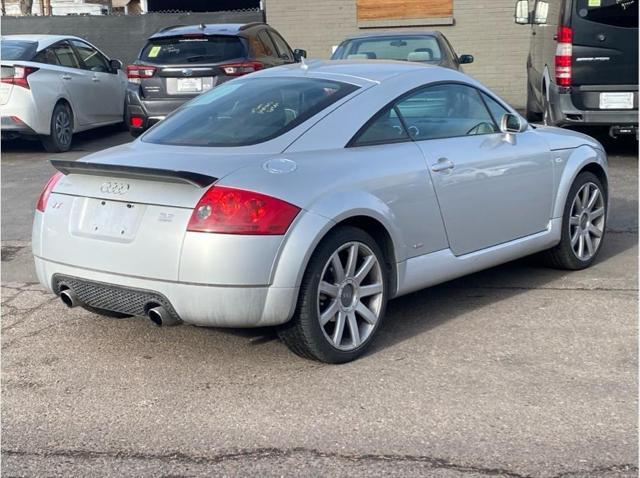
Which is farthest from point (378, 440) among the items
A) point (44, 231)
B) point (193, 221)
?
point (44, 231)

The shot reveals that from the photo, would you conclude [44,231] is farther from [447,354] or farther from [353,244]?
[447,354]

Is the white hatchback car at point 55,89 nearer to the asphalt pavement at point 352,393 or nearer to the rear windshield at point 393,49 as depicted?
the rear windshield at point 393,49

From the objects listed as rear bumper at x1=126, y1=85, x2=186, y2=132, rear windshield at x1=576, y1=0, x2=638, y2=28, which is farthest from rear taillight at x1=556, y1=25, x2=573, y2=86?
rear bumper at x1=126, y1=85, x2=186, y2=132

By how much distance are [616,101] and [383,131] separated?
6.01 metres

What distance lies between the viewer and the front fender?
6387 mm

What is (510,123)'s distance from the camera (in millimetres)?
6109

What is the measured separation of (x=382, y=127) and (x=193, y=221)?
1373 millimetres

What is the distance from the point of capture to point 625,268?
679cm

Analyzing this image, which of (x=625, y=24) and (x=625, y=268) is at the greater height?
(x=625, y=24)

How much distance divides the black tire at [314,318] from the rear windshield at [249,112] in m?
0.69

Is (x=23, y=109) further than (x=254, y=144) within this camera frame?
Yes

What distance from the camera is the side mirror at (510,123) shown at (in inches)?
238

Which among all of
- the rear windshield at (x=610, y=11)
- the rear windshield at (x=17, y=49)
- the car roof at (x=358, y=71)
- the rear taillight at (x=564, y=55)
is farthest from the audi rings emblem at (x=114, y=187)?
the rear windshield at (x=17, y=49)

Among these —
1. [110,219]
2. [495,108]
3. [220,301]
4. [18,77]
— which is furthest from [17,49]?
[220,301]
